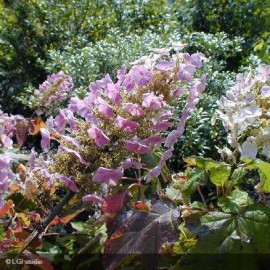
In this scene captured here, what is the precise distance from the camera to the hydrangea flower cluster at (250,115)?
1160mm

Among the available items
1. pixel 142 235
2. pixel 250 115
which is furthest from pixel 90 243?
pixel 250 115

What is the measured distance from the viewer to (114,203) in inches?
48.9

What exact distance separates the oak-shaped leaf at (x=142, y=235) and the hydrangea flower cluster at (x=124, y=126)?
9 cm

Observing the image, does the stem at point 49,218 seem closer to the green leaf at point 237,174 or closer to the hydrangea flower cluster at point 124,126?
the hydrangea flower cluster at point 124,126

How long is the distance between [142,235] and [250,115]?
0.33m

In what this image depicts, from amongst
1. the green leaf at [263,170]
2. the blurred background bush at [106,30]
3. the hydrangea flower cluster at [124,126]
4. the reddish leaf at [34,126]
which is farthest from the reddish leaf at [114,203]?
the blurred background bush at [106,30]

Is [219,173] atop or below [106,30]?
atop

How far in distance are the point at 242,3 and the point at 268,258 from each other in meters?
3.22

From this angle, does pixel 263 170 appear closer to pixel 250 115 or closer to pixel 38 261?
pixel 250 115

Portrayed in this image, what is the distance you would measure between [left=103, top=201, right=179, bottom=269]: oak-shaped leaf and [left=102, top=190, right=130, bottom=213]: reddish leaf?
6 centimetres

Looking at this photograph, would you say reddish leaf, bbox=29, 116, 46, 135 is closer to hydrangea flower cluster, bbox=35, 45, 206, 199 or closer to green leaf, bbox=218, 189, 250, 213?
hydrangea flower cluster, bbox=35, 45, 206, 199

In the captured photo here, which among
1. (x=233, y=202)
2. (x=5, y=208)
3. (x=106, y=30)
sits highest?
(x=233, y=202)

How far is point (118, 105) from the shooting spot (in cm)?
124

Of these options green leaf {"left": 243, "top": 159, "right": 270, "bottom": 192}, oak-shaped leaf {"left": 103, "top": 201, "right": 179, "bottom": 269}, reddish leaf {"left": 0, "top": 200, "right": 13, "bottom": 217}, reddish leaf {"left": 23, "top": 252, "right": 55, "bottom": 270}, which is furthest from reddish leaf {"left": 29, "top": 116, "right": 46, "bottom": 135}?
green leaf {"left": 243, "top": 159, "right": 270, "bottom": 192}
